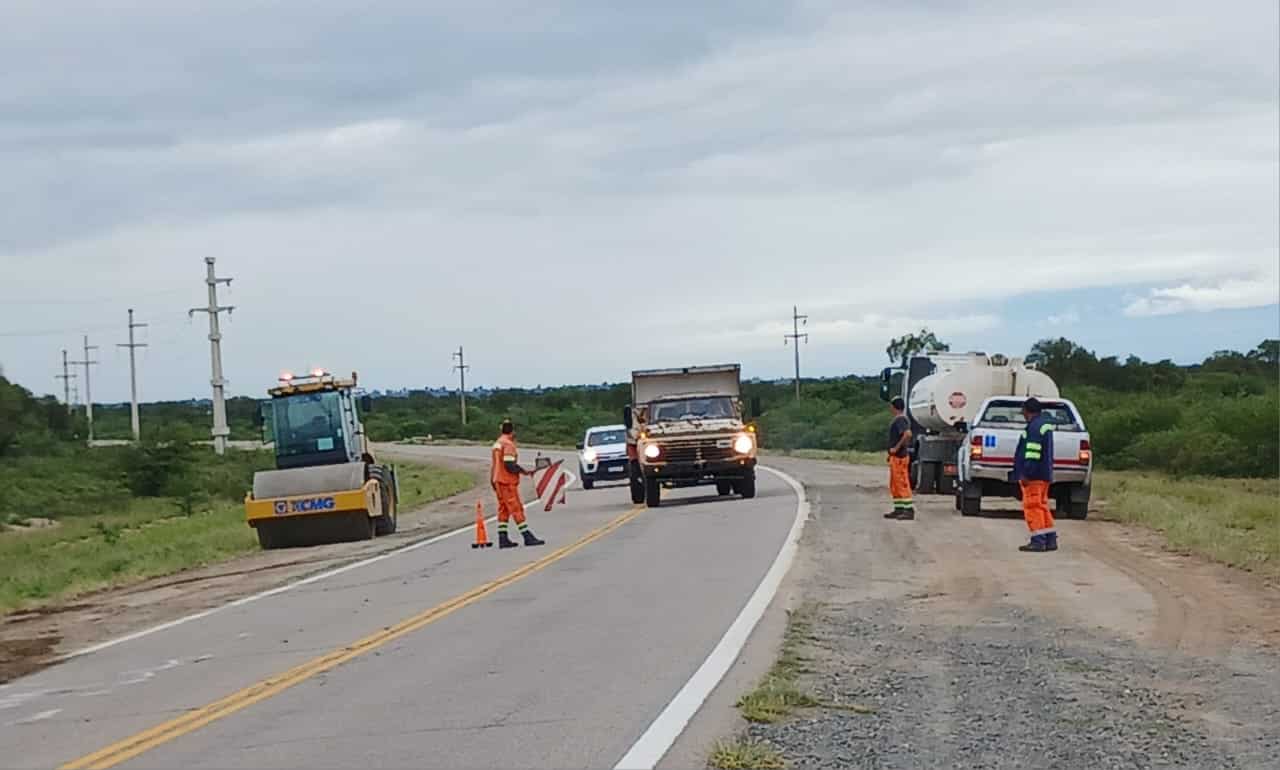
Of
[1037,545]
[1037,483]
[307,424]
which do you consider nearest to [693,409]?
[307,424]

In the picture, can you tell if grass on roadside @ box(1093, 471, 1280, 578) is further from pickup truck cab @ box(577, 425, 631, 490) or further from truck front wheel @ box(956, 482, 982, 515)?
pickup truck cab @ box(577, 425, 631, 490)

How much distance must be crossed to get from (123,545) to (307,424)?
6.77m

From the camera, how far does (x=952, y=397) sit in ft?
103

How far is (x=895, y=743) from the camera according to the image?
861 centimetres

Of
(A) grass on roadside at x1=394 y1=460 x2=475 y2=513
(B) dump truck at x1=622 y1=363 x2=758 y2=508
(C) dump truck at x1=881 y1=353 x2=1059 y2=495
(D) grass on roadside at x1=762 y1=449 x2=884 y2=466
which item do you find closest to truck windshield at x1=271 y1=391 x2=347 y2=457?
(B) dump truck at x1=622 y1=363 x2=758 y2=508

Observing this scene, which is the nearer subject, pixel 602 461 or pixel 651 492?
pixel 651 492

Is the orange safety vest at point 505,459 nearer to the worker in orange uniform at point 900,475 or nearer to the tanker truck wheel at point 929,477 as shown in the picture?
the worker in orange uniform at point 900,475

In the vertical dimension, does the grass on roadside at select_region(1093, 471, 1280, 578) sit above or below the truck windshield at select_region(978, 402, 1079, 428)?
below

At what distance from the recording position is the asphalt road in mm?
8922

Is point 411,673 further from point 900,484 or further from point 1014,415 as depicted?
point 1014,415

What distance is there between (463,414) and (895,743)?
406 ft

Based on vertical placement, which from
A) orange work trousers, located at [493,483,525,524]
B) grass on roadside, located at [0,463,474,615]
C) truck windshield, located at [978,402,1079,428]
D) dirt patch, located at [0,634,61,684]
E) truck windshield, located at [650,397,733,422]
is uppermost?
truck windshield, located at [650,397,733,422]

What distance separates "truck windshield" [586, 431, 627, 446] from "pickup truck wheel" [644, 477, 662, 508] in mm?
12151

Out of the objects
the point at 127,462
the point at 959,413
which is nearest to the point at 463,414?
the point at 127,462
